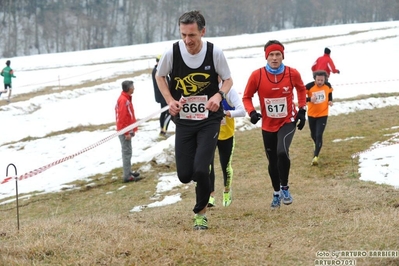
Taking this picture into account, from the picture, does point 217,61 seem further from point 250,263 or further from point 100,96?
point 100,96

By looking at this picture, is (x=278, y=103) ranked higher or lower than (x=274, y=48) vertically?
lower

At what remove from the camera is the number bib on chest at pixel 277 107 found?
22.2ft

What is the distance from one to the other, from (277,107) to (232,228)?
76.8 inches

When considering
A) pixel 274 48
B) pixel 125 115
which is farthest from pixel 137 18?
pixel 274 48

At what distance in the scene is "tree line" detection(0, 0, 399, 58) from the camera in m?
91.8

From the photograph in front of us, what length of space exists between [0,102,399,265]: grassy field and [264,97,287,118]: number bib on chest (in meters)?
1.23

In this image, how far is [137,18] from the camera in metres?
99.2

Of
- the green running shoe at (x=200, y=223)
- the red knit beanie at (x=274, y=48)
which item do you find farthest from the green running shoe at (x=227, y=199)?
the red knit beanie at (x=274, y=48)

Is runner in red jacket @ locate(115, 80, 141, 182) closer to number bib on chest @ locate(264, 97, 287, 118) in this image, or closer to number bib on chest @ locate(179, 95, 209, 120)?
number bib on chest @ locate(264, 97, 287, 118)

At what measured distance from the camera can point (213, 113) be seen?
5621mm

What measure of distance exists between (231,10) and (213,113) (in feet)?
314

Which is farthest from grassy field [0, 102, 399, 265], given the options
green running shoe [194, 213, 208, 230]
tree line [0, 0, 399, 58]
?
tree line [0, 0, 399, 58]

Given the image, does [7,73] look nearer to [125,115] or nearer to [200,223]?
[125,115]

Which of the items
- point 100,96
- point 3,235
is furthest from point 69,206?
point 100,96
